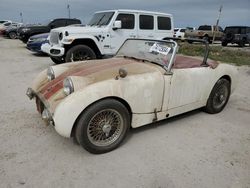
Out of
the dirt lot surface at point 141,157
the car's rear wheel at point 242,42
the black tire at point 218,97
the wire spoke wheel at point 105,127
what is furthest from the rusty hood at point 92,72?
the car's rear wheel at point 242,42

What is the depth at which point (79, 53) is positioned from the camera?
8406 millimetres

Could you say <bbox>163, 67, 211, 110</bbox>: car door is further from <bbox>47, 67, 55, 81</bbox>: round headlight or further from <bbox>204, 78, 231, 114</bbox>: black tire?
<bbox>47, 67, 55, 81</bbox>: round headlight

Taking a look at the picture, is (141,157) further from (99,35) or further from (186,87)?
(99,35)

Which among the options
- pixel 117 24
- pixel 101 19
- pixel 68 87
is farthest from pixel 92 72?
pixel 101 19

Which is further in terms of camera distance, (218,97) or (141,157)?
(218,97)

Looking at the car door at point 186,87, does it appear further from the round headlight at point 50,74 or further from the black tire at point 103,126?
A: the round headlight at point 50,74

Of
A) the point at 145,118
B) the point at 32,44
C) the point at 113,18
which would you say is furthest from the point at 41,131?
the point at 32,44

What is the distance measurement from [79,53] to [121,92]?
5713 millimetres

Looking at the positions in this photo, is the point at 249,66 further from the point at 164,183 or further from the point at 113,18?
the point at 164,183

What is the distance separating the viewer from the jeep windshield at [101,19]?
29.0 feet

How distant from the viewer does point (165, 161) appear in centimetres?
306

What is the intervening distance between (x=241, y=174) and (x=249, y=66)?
27.9 ft

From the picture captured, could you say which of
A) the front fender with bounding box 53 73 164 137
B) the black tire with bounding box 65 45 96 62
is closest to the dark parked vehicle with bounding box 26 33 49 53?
the black tire with bounding box 65 45 96 62

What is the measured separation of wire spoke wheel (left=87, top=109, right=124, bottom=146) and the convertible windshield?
116 centimetres
